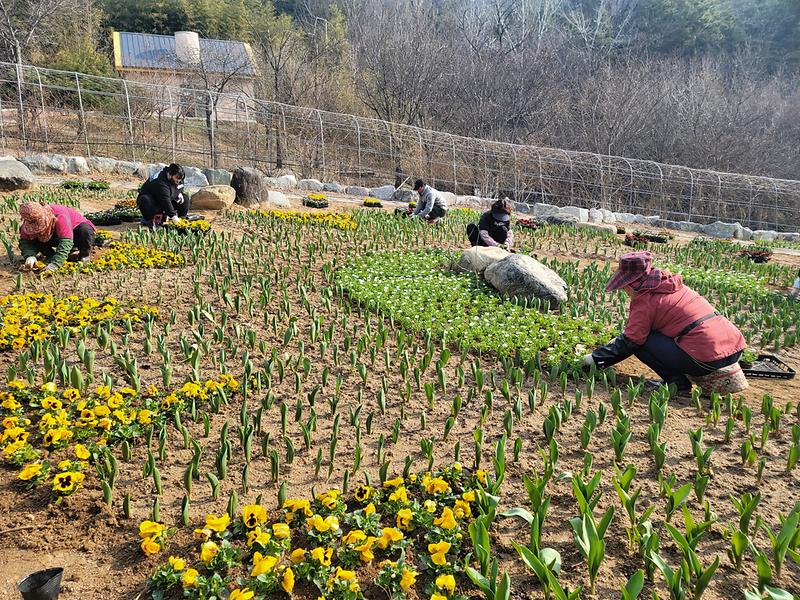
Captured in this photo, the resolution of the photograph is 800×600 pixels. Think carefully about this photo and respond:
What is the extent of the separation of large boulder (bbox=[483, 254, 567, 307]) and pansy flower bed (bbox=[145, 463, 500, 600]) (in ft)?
14.3

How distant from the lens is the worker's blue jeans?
4.38 metres

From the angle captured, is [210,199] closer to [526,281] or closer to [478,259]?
[478,259]

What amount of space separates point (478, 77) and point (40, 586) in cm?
2912

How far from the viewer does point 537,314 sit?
20.9 feet

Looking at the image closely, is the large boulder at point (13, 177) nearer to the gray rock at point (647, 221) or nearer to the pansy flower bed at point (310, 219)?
the pansy flower bed at point (310, 219)

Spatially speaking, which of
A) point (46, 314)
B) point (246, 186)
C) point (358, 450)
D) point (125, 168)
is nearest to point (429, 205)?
point (246, 186)

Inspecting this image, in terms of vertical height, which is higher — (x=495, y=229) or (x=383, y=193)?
(x=383, y=193)

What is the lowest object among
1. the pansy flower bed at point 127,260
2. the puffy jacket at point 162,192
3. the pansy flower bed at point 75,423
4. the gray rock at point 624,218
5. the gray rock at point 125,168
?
the gray rock at point 624,218

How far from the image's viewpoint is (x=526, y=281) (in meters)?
6.93

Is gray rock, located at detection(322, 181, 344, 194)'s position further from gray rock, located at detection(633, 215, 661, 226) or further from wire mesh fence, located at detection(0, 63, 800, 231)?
gray rock, located at detection(633, 215, 661, 226)

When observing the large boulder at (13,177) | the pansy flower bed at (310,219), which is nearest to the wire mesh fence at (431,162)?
the large boulder at (13,177)

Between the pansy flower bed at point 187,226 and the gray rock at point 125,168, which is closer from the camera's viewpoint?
the pansy flower bed at point 187,226

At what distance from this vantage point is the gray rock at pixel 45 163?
14312 mm

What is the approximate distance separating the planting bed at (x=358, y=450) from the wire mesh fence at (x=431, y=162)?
14017 millimetres
